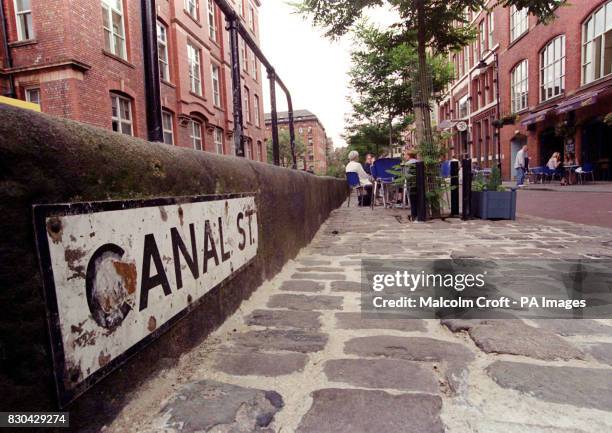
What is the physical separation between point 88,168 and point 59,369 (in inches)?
19.4

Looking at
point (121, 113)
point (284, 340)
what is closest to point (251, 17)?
point (121, 113)

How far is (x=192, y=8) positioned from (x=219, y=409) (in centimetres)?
1891

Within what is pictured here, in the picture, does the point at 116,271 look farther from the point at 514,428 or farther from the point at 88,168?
the point at 514,428

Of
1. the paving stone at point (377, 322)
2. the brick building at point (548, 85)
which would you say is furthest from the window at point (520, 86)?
the paving stone at point (377, 322)

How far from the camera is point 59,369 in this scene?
80cm

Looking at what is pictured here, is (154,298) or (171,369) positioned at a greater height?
(154,298)

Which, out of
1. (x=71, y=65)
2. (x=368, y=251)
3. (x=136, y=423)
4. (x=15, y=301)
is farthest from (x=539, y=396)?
(x=71, y=65)


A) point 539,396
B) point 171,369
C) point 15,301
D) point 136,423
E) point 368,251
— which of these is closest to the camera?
point 15,301

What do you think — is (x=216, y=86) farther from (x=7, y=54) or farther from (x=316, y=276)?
(x=316, y=276)

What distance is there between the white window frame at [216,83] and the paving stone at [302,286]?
17.6 m

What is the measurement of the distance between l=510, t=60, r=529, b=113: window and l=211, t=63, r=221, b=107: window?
18189mm

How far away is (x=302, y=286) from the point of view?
8.27ft

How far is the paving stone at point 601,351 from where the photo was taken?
140 cm

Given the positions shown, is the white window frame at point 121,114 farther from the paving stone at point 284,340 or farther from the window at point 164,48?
the paving stone at point 284,340
